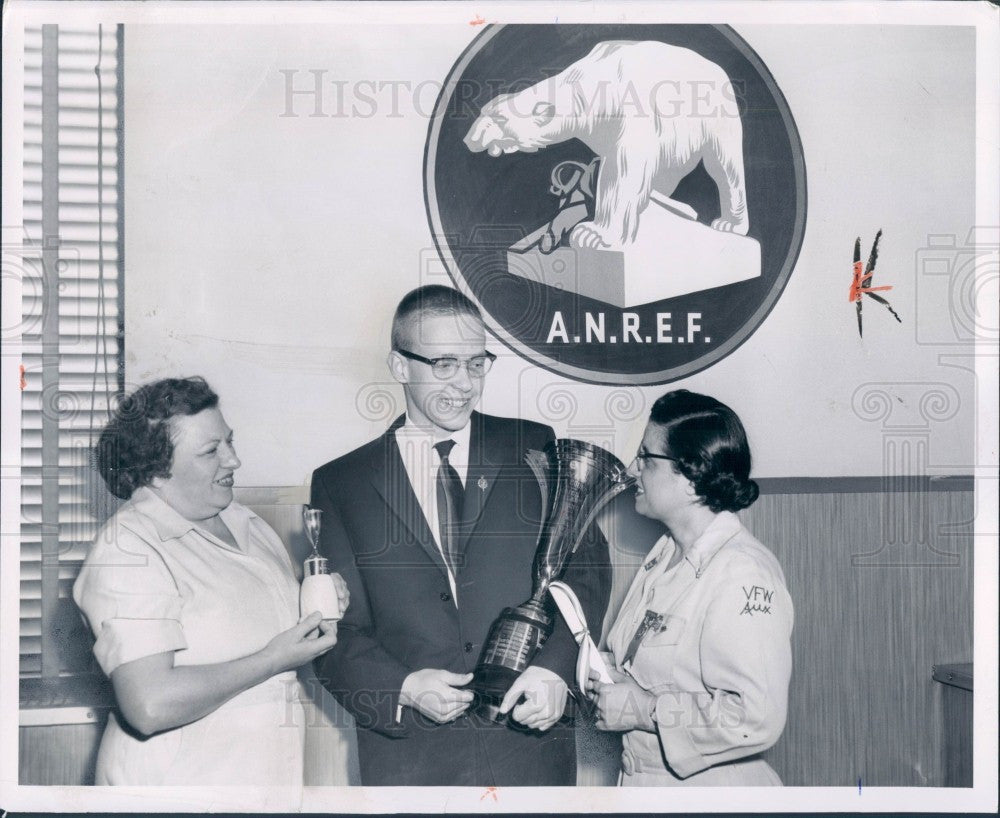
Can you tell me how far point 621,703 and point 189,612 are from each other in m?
1.23

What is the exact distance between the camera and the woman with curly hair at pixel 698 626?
2.73m

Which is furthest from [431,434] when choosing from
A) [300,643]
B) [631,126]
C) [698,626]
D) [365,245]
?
[631,126]

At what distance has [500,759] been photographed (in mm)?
2836

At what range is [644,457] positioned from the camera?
2.83 m

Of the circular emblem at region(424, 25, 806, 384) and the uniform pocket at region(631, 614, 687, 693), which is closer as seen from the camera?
the uniform pocket at region(631, 614, 687, 693)

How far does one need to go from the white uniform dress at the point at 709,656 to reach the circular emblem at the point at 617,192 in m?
0.56

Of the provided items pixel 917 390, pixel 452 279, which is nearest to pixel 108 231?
pixel 452 279

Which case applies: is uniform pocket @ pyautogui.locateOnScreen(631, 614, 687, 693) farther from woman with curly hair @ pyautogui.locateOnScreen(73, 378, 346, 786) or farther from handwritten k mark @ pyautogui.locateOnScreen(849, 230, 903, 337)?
handwritten k mark @ pyautogui.locateOnScreen(849, 230, 903, 337)

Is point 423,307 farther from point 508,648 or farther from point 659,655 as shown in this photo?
point 659,655

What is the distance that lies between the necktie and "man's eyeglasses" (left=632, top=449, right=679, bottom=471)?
51cm

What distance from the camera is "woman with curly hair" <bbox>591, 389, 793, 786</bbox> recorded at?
8.97ft

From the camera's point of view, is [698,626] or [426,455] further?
[426,455]

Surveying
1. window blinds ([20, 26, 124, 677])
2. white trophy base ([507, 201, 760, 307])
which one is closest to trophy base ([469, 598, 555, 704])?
white trophy base ([507, 201, 760, 307])

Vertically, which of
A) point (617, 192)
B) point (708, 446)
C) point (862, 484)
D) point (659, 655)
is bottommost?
point (659, 655)
